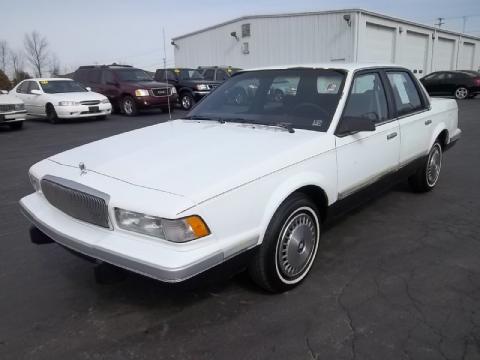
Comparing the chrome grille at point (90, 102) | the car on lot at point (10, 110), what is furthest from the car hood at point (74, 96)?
the car on lot at point (10, 110)

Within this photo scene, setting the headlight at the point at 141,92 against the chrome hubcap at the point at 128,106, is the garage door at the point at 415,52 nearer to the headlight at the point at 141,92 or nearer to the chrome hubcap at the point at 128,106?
the headlight at the point at 141,92

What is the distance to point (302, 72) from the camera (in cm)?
380

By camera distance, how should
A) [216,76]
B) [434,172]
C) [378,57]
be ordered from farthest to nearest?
[378,57] → [216,76] → [434,172]

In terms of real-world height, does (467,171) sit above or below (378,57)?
below

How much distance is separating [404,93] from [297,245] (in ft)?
8.38

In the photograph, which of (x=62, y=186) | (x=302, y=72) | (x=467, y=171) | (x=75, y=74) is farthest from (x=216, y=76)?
(x=62, y=186)

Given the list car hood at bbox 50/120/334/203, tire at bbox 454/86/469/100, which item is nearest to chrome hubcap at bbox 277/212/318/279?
car hood at bbox 50/120/334/203

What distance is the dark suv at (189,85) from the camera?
1692 centimetres

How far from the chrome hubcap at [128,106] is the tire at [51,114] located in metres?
2.57

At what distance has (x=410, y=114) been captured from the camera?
4.47 meters

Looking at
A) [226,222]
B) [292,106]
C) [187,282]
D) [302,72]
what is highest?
[302,72]

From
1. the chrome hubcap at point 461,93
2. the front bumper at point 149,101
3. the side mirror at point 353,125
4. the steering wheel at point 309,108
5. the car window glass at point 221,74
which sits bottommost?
the chrome hubcap at point 461,93

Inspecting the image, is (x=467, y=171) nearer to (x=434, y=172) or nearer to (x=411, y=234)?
(x=434, y=172)

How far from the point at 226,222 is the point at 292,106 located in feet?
5.25
